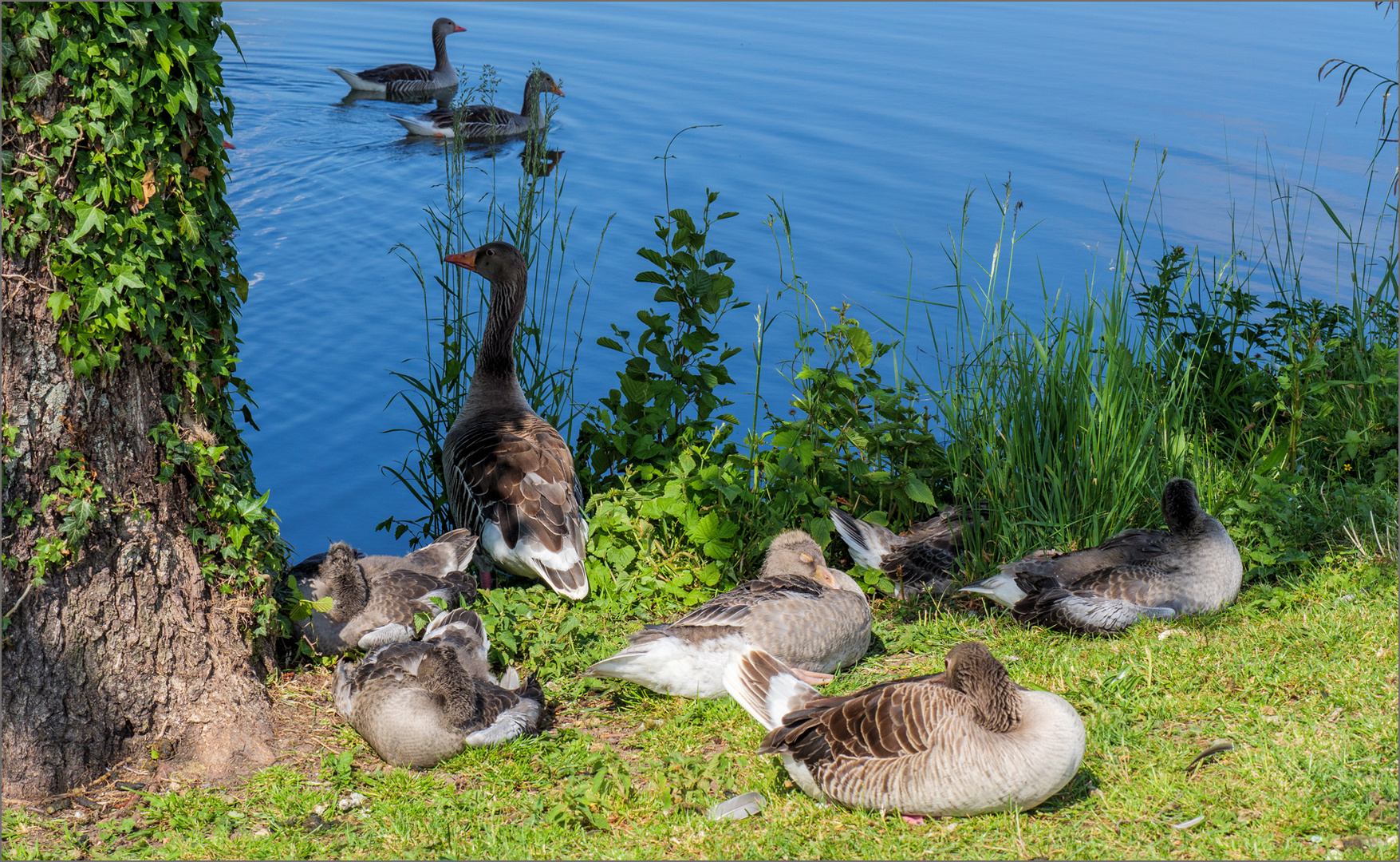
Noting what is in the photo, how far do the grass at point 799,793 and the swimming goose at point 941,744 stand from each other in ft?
0.41

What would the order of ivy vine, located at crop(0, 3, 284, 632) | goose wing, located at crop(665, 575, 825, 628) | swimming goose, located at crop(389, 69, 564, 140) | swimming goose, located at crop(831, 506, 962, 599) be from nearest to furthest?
1. ivy vine, located at crop(0, 3, 284, 632)
2. goose wing, located at crop(665, 575, 825, 628)
3. swimming goose, located at crop(831, 506, 962, 599)
4. swimming goose, located at crop(389, 69, 564, 140)

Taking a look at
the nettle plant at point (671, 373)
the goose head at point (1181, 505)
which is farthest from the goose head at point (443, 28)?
the goose head at point (1181, 505)

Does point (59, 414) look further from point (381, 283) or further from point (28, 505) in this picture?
point (381, 283)

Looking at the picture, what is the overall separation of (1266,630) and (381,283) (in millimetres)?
10805

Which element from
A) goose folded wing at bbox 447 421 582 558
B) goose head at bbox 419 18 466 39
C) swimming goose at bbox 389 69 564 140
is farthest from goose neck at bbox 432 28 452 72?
goose folded wing at bbox 447 421 582 558

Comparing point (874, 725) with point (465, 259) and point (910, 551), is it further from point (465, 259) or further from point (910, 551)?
point (465, 259)

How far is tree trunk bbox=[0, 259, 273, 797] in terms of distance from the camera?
4328mm

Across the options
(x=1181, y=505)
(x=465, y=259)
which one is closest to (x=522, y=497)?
(x=465, y=259)

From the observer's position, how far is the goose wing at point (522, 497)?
6605 millimetres

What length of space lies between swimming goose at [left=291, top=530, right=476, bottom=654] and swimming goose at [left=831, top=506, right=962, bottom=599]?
2.53 metres

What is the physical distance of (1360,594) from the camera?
599 centimetres

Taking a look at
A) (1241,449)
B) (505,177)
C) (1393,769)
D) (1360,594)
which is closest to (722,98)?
(505,177)

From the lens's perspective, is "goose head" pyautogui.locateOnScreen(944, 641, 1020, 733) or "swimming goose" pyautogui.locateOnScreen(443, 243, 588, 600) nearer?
"goose head" pyautogui.locateOnScreen(944, 641, 1020, 733)

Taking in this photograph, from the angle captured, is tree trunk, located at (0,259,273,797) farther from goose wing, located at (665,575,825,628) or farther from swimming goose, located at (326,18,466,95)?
swimming goose, located at (326,18,466,95)
